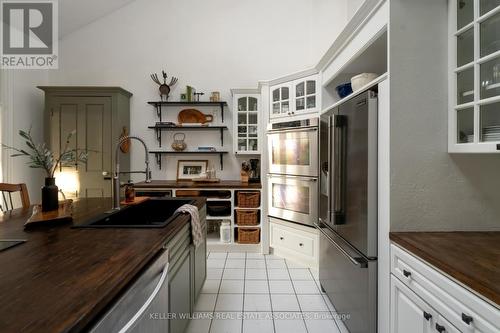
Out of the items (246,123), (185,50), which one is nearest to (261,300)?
(246,123)

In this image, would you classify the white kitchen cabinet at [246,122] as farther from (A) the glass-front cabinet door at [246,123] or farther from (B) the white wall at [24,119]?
(B) the white wall at [24,119]

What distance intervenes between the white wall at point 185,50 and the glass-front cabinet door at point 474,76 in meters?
2.67

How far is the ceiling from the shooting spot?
352 centimetres

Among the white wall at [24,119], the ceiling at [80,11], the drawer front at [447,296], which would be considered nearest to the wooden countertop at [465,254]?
the drawer front at [447,296]

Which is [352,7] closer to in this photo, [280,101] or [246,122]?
[280,101]

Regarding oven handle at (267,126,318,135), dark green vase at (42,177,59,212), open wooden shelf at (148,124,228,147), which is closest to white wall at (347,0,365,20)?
oven handle at (267,126,318,135)

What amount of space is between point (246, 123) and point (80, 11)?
9.40ft

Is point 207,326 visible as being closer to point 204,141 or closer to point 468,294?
point 468,294

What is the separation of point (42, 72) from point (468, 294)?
5.31 metres

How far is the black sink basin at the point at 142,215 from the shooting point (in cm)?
159

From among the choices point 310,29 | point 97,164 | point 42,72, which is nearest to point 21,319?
point 97,164

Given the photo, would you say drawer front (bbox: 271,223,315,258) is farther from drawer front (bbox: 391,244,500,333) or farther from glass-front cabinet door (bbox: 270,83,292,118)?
drawer front (bbox: 391,244,500,333)

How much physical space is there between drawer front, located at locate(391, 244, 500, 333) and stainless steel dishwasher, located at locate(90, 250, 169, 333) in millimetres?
1125

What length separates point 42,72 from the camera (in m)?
3.92
